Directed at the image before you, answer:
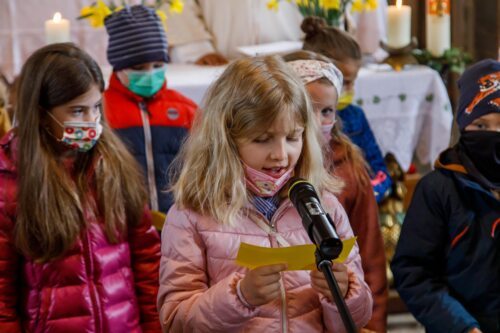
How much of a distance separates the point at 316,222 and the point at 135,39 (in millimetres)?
2283

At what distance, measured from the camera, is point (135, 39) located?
400 cm

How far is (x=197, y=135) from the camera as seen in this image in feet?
8.43

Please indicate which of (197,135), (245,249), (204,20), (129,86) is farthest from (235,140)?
(204,20)

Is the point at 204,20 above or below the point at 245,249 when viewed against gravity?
below

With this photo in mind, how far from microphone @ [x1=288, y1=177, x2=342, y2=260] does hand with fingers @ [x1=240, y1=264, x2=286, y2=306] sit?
23 centimetres

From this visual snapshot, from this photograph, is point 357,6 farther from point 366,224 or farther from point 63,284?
point 63,284

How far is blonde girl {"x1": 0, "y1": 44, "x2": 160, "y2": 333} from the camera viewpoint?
2.89m

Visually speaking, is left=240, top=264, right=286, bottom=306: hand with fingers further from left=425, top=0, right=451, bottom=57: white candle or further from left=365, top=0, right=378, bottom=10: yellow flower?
left=425, top=0, right=451, bottom=57: white candle

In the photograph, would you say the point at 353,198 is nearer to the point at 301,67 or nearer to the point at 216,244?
the point at 301,67

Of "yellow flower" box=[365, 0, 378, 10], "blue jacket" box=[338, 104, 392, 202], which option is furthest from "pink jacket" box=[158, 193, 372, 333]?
"yellow flower" box=[365, 0, 378, 10]

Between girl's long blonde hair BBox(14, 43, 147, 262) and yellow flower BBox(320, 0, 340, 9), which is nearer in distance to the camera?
girl's long blonde hair BBox(14, 43, 147, 262)

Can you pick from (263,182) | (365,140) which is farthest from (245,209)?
(365,140)

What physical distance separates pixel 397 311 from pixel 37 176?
2648 millimetres

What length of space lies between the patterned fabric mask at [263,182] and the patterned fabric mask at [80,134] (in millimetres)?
713
